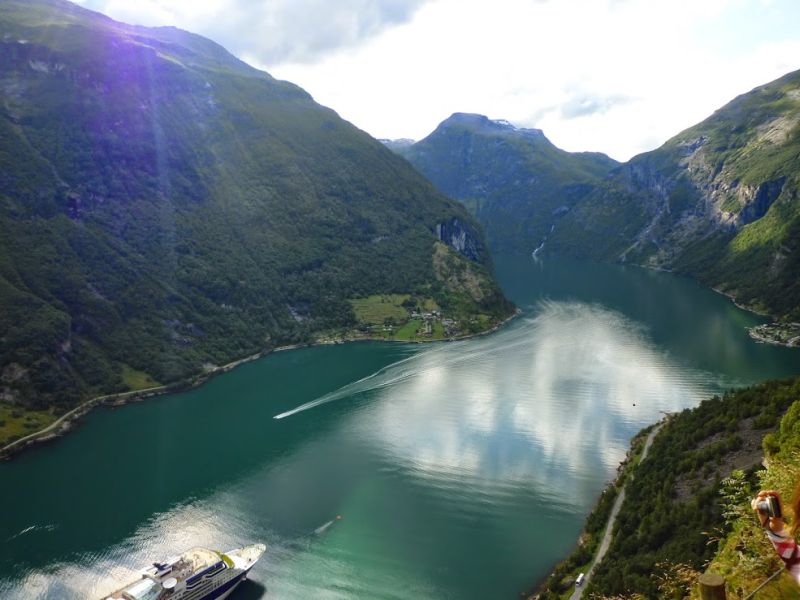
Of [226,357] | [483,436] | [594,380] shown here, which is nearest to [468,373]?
[594,380]

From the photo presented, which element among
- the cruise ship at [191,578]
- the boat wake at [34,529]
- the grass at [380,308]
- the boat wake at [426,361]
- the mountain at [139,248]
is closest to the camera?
the cruise ship at [191,578]

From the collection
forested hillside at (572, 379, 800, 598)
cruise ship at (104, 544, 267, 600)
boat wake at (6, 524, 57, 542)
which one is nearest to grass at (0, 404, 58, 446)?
boat wake at (6, 524, 57, 542)

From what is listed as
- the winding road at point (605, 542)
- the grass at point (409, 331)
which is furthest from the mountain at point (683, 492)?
the grass at point (409, 331)

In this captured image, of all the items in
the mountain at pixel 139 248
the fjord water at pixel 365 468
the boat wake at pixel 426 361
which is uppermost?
the mountain at pixel 139 248

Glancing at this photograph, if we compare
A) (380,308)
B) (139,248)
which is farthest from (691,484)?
(139,248)

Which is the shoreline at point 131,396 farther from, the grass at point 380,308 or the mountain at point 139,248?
the grass at point 380,308

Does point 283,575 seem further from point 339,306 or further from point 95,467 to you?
point 339,306

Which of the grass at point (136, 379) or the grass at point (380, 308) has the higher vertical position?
the grass at point (380, 308)
